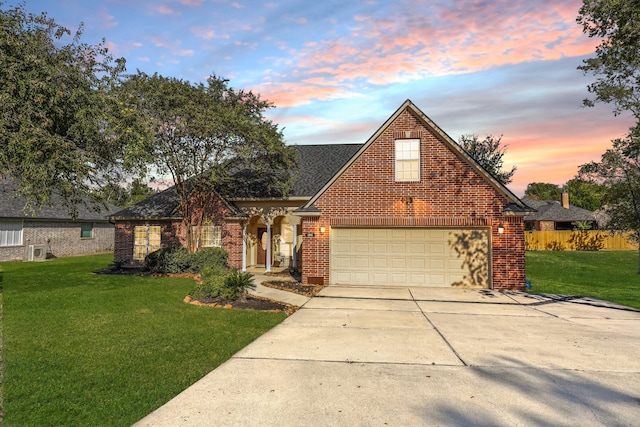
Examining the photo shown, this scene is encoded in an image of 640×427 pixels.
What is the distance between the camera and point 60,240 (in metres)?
28.1

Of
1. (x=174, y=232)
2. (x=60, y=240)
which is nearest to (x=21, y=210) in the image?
(x=60, y=240)

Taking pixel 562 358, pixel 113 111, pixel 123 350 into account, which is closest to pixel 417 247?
pixel 562 358

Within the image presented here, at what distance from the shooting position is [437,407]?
170 inches

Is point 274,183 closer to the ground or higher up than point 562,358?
higher up

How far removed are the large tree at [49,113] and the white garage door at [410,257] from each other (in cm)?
887

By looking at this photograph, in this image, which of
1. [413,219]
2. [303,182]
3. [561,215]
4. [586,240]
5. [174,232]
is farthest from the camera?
[561,215]

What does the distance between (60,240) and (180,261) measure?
58.0ft

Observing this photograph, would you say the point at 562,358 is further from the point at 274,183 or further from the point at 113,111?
the point at 274,183

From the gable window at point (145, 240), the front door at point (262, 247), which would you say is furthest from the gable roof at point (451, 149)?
the gable window at point (145, 240)

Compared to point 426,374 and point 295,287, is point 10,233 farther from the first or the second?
point 426,374

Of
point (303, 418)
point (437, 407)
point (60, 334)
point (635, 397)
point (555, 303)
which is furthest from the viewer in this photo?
point (555, 303)

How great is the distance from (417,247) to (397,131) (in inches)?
183

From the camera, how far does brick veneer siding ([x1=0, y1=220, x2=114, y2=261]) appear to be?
2477cm

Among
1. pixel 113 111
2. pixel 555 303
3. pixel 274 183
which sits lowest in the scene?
pixel 555 303
